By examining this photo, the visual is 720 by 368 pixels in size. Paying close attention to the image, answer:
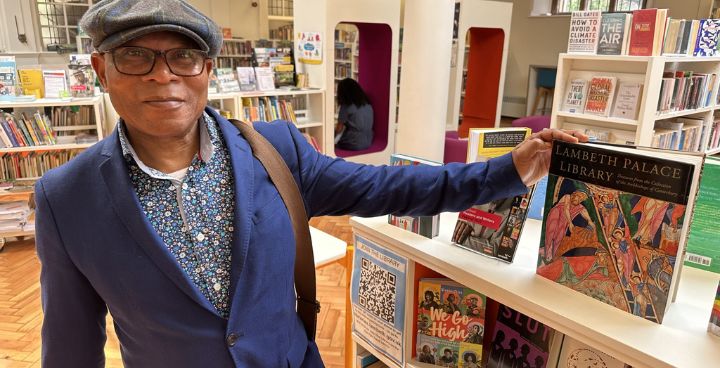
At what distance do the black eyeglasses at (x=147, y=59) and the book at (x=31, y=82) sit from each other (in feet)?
14.1

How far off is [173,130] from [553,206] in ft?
2.96

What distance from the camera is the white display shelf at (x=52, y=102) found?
4242mm

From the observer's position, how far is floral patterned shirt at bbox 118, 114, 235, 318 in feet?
3.59

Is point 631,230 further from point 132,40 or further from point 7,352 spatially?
point 7,352

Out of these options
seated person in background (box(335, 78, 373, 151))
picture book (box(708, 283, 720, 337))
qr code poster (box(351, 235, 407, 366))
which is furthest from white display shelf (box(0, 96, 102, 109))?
picture book (box(708, 283, 720, 337))

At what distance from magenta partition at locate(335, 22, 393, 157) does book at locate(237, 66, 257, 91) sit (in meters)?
1.60

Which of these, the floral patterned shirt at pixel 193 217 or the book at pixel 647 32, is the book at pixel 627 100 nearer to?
the book at pixel 647 32

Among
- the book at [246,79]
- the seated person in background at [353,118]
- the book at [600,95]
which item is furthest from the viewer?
the seated person in background at [353,118]

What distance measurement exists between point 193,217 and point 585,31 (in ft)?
12.9

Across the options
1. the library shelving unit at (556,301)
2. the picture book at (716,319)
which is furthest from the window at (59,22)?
the picture book at (716,319)

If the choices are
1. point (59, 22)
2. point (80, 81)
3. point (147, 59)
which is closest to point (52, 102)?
point (80, 81)

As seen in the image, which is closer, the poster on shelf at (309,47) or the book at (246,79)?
the book at (246,79)

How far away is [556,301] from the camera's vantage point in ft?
3.83

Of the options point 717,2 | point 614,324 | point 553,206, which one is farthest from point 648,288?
point 717,2
